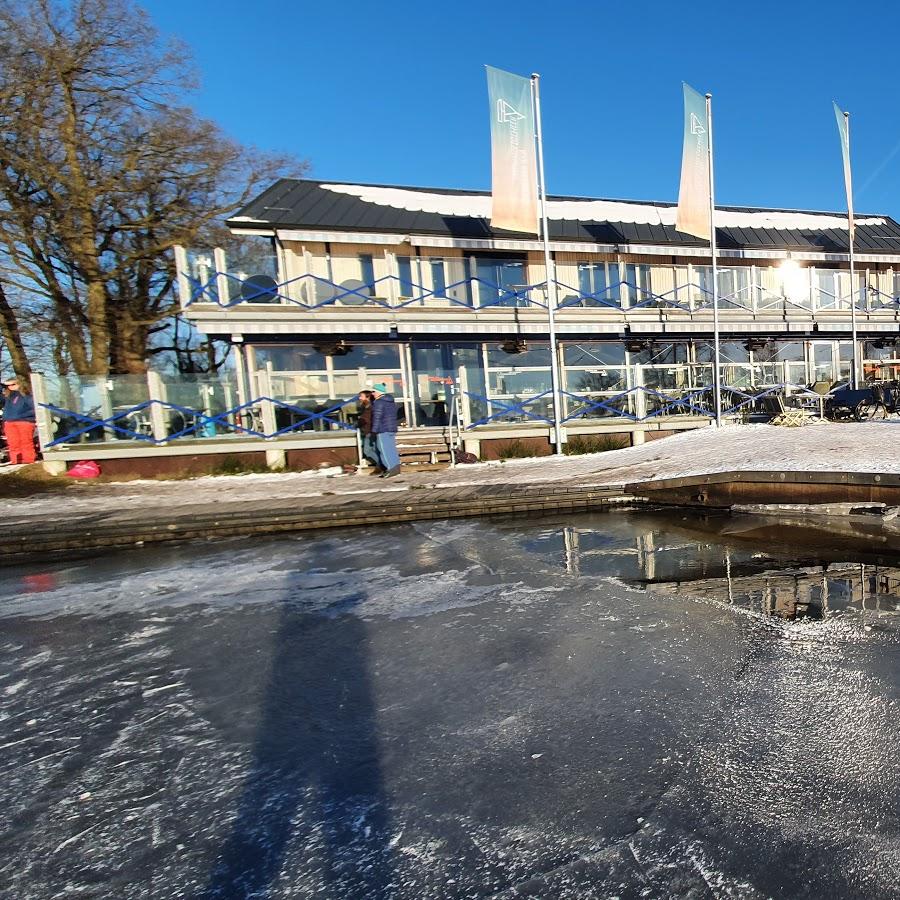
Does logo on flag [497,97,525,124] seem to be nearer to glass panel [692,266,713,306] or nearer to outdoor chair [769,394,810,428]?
glass panel [692,266,713,306]

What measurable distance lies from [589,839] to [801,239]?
2541 centimetres

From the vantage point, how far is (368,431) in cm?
1177

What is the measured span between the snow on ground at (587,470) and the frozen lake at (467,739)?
13.1 ft

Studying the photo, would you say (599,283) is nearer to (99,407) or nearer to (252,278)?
(252,278)

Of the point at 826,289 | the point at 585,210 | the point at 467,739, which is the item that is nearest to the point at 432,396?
the point at 585,210

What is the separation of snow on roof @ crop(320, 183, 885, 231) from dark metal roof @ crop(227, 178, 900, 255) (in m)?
0.40

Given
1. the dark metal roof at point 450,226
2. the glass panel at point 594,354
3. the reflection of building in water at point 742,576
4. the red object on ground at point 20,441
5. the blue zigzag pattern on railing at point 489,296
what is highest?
the dark metal roof at point 450,226

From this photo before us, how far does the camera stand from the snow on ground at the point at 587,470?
8562 mm

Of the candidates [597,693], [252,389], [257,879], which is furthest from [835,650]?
[252,389]

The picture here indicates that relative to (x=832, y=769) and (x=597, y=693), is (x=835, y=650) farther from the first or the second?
(x=597, y=693)

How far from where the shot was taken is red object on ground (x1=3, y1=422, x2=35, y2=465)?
13.3 m

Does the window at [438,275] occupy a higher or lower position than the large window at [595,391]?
higher

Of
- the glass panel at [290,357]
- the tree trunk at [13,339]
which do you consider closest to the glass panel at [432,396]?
the glass panel at [290,357]

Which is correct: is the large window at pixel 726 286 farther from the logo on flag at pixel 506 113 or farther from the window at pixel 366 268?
the window at pixel 366 268
